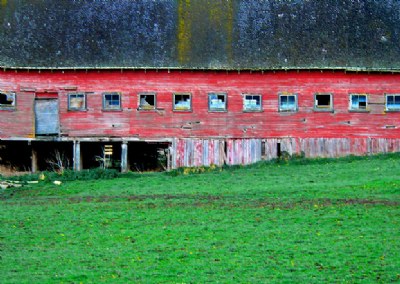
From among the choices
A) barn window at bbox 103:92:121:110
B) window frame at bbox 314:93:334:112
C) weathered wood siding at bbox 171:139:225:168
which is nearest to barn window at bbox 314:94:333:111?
window frame at bbox 314:93:334:112

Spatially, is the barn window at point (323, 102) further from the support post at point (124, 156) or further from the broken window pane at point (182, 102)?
the support post at point (124, 156)

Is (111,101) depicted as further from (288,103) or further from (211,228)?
(211,228)

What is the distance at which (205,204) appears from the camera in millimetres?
32938

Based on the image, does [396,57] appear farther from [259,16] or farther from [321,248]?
[321,248]

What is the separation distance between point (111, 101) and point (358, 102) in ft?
36.9

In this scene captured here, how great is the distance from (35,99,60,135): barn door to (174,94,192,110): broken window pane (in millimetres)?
5495

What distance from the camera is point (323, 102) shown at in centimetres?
4503

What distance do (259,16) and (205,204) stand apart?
A: 52.1 ft

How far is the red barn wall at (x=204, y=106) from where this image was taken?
44.9m

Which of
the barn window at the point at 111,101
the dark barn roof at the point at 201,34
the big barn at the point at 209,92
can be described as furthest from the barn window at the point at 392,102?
the barn window at the point at 111,101

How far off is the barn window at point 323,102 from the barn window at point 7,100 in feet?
45.4

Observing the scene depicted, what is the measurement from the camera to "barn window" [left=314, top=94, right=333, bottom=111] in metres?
44.9

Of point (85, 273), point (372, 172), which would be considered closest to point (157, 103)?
point (372, 172)

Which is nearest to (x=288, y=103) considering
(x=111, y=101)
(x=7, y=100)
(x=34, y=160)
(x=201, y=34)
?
(x=201, y=34)
